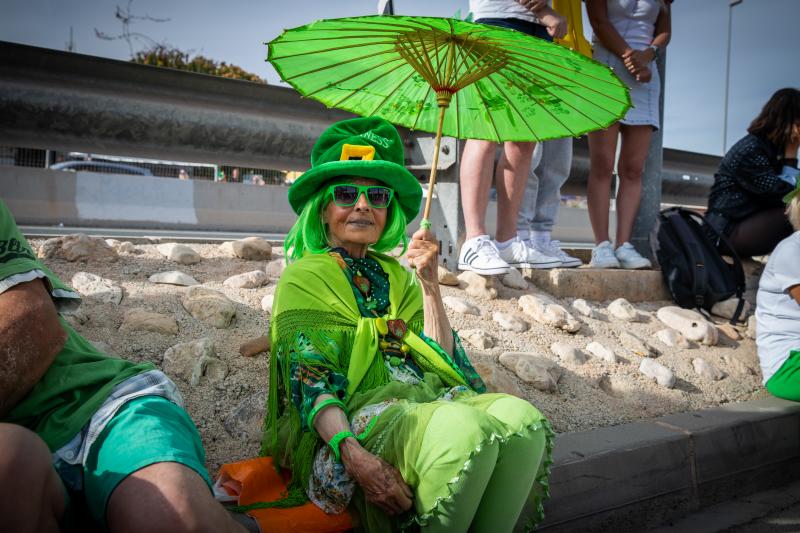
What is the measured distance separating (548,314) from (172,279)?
6.66 ft

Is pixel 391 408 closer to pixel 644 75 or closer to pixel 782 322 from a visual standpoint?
pixel 782 322

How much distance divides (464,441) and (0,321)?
1143 mm

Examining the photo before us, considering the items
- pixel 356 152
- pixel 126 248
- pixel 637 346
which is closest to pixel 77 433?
pixel 356 152

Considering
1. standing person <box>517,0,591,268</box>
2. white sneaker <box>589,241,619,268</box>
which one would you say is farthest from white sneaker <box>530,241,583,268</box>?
white sneaker <box>589,241,619,268</box>

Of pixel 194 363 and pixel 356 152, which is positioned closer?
pixel 356 152

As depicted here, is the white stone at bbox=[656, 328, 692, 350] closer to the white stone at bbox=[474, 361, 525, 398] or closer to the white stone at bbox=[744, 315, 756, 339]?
the white stone at bbox=[744, 315, 756, 339]

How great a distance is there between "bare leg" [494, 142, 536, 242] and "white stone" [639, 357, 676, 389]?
1213 mm

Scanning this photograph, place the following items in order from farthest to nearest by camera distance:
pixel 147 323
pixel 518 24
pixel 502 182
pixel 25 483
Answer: pixel 502 182
pixel 518 24
pixel 147 323
pixel 25 483

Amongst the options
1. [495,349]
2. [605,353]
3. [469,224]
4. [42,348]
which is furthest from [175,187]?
[42,348]

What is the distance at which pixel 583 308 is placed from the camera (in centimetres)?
412

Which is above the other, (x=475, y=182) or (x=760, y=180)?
(x=760, y=180)

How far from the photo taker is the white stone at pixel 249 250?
12.2 feet

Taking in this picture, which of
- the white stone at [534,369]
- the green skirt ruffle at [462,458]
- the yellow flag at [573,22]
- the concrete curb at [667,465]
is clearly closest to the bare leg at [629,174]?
the yellow flag at [573,22]

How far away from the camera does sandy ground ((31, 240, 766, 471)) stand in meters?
2.49
